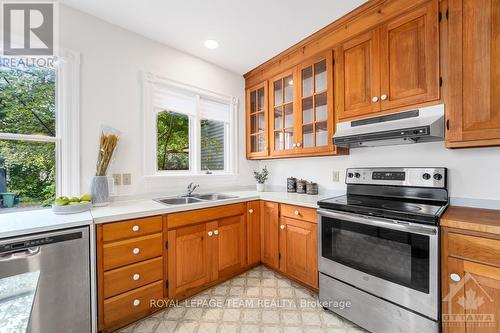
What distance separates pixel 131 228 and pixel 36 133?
118 cm

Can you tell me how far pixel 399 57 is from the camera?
5.64ft

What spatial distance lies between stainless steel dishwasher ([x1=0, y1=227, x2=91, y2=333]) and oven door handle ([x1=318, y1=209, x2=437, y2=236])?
1803 mm

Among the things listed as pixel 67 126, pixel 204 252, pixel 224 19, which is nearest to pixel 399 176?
pixel 204 252

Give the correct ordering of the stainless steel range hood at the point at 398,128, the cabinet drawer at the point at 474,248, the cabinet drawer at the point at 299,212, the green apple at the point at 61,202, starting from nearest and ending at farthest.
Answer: the cabinet drawer at the point at 474,248, the stainless steel range hood at the point at 398,128, the green apple at the point at 61,202, the cabinet drawer at the point at 299,212

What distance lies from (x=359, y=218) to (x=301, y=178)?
49.0 inches

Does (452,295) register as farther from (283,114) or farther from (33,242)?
(33,242)

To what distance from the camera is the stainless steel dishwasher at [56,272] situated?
123 cm

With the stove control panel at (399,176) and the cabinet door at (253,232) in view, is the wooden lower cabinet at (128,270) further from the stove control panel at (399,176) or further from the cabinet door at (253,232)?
the stove control panel at (399,176)

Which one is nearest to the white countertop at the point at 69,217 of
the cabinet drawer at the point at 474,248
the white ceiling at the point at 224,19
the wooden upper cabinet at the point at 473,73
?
the cabinet drawer at the point at 474,248

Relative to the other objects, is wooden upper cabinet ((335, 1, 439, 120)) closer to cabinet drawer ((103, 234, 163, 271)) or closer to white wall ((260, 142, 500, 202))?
white wall ((260, 142, 500, 202))

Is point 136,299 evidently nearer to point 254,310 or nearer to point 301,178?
point 254,310

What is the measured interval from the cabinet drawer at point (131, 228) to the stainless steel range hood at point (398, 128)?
1740 millimetres

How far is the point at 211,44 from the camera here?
241 cm

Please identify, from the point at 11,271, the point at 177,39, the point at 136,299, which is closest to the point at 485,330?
the point at 136,299
